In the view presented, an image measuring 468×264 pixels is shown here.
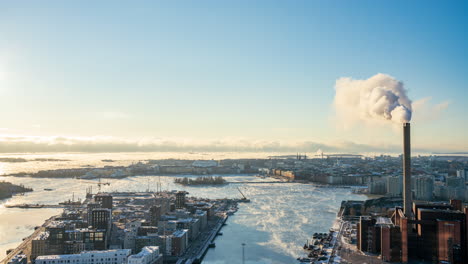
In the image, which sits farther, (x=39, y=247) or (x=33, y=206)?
(x=33, y=206)

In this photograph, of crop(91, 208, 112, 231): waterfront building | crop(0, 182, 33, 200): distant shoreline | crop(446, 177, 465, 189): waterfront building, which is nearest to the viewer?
crop(91, 208, 112, 231): waterfront building

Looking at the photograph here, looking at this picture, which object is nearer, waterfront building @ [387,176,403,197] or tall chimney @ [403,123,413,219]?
tall chimney @ [403,123,413,219]

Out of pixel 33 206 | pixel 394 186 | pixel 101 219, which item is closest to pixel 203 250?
pixel 101 219

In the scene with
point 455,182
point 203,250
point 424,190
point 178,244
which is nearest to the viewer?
point 178,244

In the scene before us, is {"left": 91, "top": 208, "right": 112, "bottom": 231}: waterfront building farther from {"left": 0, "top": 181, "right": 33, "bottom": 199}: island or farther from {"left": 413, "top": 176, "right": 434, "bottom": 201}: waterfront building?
{"left": 413, "top": 176, "right": 434, "bottom": 201}: waterfront building

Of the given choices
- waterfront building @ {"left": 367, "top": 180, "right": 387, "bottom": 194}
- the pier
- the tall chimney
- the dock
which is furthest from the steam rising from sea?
waterfront building @ {"left": 367, "top": 180, "right": 387, "bottom": 194}

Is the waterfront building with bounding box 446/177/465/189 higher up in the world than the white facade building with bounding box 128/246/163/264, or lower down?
higher up

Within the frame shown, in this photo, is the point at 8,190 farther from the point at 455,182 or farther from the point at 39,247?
the point at 455,182

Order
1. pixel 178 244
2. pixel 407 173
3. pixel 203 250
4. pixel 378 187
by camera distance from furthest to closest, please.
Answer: pixel 378 187 → pixel 407 173 → pixel 203 250 → pixel 178 244

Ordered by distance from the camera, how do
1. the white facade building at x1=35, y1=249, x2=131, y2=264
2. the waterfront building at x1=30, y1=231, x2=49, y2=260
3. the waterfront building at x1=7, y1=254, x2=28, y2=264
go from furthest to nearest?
1. the waterfront building at x1=30, y1=231, x2=49, y2=260
2. the white facade building at x1=35, y1=249, x2=131, y2=264
3. the waterfront building at x1=7, y1=254, x2=28, y2=264

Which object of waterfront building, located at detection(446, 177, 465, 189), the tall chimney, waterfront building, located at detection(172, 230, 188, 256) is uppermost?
the tall chimney
